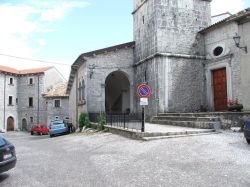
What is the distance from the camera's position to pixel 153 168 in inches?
227

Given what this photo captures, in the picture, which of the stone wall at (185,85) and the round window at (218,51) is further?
the stone wall at (185,85)

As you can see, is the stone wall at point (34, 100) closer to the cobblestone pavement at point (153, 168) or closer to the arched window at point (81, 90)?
the arched window at point (81, 90)

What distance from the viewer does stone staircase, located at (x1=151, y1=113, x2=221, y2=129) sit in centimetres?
1066

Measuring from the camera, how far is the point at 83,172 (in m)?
5.70

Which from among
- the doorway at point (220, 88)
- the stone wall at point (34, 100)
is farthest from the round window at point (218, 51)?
the stone wall at point (34, 100)

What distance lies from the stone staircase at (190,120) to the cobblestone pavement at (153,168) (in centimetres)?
219

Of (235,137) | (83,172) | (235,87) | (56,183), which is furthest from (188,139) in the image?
(235,87)

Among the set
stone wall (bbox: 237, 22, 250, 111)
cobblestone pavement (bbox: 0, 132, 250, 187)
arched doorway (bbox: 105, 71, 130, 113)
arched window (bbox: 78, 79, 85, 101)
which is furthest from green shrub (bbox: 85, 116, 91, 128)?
stone wall (bbox: 237, 22, 250, 111)

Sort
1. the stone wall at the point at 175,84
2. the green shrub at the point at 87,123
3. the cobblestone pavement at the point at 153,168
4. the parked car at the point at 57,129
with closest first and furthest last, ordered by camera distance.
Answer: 1. the cobblestone pavement at the point at 153,168
2. the stone wall at the point at 175,84
3. the green shrub at the point at 87,123
4. the parked car at the point at 57,129

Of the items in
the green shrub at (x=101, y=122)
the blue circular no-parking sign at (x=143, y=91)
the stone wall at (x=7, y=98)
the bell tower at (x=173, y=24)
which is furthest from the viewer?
the stone wall at (x=7, y=98)

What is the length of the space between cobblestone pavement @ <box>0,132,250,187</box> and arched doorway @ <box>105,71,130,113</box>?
13514 mm

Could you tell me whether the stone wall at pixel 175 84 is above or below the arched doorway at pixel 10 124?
above

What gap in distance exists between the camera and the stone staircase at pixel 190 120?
10.7 meters

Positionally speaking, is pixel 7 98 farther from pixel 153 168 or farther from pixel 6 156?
pixel 153 168
